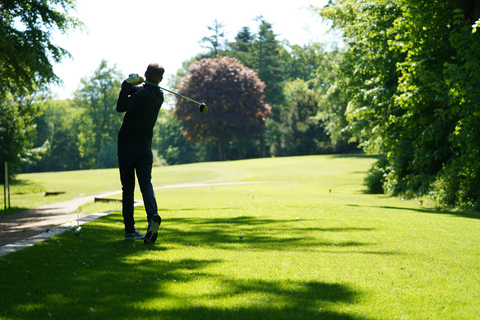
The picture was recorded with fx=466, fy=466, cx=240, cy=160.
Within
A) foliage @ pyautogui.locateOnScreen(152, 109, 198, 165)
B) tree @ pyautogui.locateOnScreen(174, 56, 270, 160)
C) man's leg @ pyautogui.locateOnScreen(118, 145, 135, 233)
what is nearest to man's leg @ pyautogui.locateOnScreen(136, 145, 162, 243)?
man's leg @ pyautogui.locateOnScreen(118, 145, 135, 233)

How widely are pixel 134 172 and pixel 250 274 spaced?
2.81m

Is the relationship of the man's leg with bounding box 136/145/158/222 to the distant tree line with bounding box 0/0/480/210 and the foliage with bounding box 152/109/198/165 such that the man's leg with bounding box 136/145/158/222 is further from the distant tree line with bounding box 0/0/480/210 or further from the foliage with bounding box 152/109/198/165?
the foliage with bounding box 152/109/198/165

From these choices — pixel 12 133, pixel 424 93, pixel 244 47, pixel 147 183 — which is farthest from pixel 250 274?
pixel 244 47

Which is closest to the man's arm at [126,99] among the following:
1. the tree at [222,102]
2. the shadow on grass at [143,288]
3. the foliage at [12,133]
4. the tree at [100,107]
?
the shadow on grass at [143,288]

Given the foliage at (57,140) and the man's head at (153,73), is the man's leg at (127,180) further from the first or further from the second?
the foliage at (57,140)

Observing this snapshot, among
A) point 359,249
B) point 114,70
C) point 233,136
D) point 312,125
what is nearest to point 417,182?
point 359,249

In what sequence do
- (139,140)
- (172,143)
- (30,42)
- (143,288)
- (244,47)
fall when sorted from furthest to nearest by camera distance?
(172,143) → (244,47) → (30,42) → (139,140) → (143,288)

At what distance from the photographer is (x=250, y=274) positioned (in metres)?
4.67

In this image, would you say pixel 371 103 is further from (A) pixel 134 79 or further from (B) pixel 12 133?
(B) pixel 12 133

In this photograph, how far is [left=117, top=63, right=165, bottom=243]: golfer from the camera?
6535 mm

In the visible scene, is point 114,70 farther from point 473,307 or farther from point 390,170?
point 473,307

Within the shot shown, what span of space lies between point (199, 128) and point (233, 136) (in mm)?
4534

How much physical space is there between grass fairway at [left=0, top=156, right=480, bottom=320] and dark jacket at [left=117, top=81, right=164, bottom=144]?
152cm

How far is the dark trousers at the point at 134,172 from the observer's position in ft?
21.8
